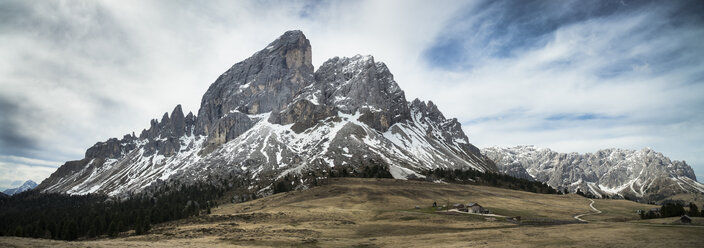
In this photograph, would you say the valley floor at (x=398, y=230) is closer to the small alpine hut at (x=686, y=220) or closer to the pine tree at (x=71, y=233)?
the small alpine hut at (x=686, y=220)

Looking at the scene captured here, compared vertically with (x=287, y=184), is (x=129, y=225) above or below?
below

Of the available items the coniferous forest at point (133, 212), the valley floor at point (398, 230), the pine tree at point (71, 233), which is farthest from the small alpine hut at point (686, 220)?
the pine tree at point (71, 233)

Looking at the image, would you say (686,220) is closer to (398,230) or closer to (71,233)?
(398,230)

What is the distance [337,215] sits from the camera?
84.9 m

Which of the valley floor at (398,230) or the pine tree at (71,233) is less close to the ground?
the valley floor at (398,230)

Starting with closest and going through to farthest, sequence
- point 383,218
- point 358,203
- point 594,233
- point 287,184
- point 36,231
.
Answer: point 594,233
point 383,218
point 36,231
point 358,203
point 287,184

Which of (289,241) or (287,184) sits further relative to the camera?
(287,184)

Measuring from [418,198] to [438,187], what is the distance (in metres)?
30.2

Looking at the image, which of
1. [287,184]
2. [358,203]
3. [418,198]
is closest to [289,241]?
[358,203]

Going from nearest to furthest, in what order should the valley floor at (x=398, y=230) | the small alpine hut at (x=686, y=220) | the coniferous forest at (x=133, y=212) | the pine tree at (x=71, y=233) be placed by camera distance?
the valley floor at (x=398, y=230) → the small alpine hut at (x=686, y=220) → the pine tree at (x=71, y=233) → the coniferous forest at (x=133, y=212)

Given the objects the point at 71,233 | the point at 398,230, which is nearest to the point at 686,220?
the point at 398,230

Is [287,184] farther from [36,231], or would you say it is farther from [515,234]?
[515,234]

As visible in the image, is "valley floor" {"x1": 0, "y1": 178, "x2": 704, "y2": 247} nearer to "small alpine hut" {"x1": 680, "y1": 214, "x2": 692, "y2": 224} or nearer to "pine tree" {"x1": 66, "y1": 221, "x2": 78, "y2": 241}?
"small alpine hut" {"x1": 680, "y1": 214, "x2": 692, "y2": 224}

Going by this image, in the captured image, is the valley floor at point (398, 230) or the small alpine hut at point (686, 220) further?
the small alpine hut at point (686, 220)
